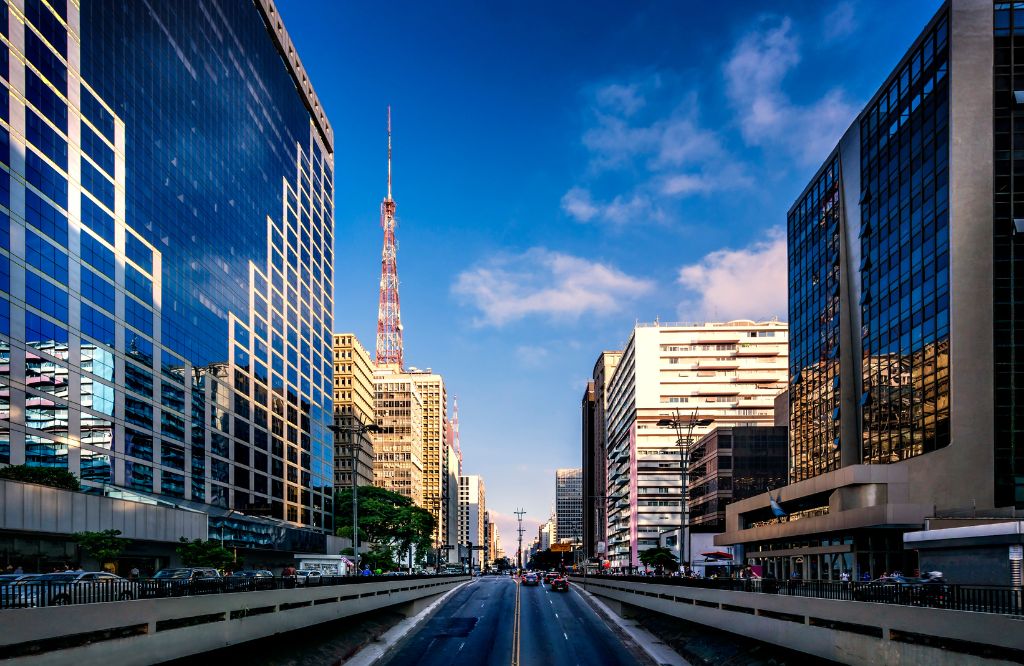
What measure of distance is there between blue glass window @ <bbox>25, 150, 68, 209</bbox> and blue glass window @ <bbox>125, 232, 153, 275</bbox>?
1107 centimetres

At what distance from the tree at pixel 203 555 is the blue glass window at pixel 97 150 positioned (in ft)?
116

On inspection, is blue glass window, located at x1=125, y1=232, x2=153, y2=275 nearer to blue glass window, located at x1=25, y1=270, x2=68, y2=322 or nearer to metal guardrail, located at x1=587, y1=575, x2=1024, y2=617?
blue glass window, located at x1=25, y1=270, x2=68, y2=322

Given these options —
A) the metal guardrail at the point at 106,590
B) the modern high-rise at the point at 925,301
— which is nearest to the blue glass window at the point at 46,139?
the metal guardrail at the point at 106,590

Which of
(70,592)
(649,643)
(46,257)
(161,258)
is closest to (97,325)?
(46,257)

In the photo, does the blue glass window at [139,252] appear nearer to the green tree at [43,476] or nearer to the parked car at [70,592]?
the green tree at [43,476]

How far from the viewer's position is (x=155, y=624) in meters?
20.4

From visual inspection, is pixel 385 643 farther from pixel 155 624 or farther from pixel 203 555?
pixel 203 555

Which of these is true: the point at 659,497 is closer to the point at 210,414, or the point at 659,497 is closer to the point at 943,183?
the point at 210,414

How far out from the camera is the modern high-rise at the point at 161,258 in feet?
219

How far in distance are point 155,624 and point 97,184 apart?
6724 cm

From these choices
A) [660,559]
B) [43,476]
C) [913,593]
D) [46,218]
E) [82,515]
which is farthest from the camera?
[660,559]

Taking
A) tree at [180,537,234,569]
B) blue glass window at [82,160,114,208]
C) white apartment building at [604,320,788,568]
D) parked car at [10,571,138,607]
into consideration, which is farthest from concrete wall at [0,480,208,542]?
white apartment building at [604,320,788,568]

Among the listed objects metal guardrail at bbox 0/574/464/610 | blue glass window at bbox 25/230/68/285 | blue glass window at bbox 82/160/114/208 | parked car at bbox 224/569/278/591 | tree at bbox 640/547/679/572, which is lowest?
tree at bbox 640/547/679/572

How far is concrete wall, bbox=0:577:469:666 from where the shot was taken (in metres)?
16.1
